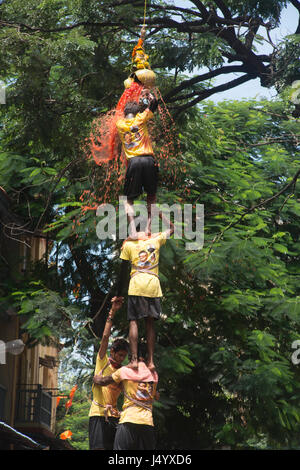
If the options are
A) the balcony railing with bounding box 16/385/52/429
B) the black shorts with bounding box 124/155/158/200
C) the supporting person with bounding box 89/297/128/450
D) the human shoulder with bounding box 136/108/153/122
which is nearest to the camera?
the black shorts with bounding box 124/155/158/200

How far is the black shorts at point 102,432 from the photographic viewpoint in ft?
24.6

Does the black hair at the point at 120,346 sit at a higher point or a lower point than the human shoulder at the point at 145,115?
lower

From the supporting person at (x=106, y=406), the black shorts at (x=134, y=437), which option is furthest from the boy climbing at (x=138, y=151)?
the black shorts at (x=134, y=437)

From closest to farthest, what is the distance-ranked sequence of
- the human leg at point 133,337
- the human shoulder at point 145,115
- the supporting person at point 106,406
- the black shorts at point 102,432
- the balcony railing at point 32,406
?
the human leg at point 133,337, the human shoulder at point 145,115, the supporting person at point 106,406, the black shorts at point 102,432, the balcony railing at point 32,406

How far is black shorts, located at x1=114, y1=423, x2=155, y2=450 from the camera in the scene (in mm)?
6543

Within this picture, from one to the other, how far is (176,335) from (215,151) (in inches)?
148

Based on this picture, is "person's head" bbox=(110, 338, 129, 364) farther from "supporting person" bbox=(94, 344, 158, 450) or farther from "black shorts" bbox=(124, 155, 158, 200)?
"black shorts" bbox=(124, 155, 158, 200)

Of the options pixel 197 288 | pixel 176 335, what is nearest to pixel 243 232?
pixel 197 288

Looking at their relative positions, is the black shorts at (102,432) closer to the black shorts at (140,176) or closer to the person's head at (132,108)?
the black shorts at (140,176)

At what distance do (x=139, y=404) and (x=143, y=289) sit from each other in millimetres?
1049

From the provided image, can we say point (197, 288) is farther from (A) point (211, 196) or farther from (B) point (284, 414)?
(B) point (284, 414)

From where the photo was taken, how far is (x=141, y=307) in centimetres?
643

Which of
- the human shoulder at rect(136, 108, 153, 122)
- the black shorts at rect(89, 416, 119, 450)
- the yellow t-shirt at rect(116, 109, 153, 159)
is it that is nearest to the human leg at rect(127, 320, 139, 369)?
the black shorts at rect(89, 416, 119, 450)

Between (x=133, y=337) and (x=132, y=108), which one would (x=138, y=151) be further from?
(x=133, y=337)
